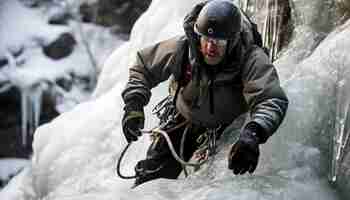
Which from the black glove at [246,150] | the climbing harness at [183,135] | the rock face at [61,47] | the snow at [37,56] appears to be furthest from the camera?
the rock face at [61,47]

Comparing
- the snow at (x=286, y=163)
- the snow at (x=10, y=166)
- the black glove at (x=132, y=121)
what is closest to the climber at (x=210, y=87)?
the black glove at (x=132, y=121)

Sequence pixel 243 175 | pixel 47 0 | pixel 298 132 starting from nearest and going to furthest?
1. pixel 243 175
2. pixel 298 132
3. pixel 47 0

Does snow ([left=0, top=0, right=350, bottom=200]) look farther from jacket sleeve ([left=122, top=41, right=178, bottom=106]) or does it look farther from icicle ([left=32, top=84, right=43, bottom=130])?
icicle ([left=32, top=84, right=43, bottom=130])

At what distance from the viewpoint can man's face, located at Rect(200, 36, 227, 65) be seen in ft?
7.36

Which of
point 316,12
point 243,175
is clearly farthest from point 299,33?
point 243,175

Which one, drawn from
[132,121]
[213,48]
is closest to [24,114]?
[132,121]

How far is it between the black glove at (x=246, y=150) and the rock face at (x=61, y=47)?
7.14 m

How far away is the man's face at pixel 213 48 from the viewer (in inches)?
88.3

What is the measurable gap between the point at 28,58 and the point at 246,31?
22.4 ft

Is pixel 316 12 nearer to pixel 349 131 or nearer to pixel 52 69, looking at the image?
pixel 349 131

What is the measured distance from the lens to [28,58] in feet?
29.0

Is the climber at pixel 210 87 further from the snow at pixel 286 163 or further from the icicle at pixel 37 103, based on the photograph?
the icicle at pixel 37 103

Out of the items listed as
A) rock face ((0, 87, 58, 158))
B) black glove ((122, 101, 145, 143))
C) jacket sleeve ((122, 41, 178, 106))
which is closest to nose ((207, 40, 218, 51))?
jacket sleeve ((122, 41, 178, 106))

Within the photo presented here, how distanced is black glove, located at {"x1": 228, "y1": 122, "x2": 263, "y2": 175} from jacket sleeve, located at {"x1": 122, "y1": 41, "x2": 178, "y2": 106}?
→ 0.51 m
